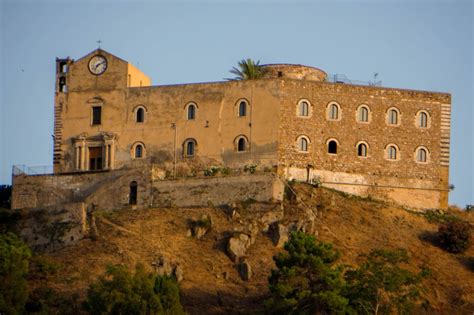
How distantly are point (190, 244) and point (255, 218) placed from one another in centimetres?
399

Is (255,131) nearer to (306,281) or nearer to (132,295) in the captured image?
(306,281)

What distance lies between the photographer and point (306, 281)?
76.7 metres

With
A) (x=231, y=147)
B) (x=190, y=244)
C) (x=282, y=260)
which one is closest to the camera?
(x=282, y=260)

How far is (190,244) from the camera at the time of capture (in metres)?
86.1

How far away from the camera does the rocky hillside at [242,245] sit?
268 feet

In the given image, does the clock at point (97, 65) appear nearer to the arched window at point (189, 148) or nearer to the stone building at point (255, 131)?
the stone building at point (255, 131)

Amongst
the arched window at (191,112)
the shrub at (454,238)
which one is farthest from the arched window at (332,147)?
the shrub at (454,238)

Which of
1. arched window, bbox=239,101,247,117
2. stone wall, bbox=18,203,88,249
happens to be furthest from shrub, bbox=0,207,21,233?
arched window, bbox=239,101,247,117

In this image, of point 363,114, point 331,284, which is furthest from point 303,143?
point 331,284

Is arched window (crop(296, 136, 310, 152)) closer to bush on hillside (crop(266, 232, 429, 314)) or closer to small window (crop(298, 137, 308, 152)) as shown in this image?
small window (crop(298, 137, 308, 152))

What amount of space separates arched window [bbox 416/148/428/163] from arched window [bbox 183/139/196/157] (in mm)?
13053

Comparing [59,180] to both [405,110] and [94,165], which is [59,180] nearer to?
[94,165]

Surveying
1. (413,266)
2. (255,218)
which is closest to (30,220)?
(255,218)

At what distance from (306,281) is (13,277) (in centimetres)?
1364
